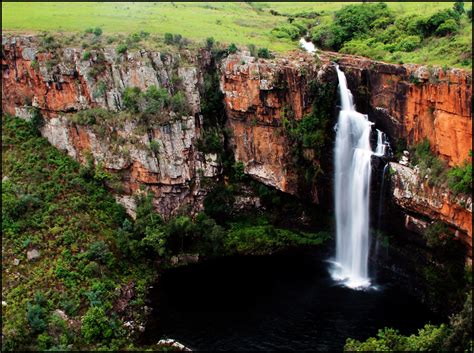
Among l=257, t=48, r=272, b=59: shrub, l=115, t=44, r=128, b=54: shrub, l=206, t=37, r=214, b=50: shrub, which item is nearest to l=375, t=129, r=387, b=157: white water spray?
l=257, t=48, r=272, b=59: shrub

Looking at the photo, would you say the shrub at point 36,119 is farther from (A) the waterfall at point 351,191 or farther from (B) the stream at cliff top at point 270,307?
(A) the waterfall at point 351,191

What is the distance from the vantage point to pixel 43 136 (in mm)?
42062

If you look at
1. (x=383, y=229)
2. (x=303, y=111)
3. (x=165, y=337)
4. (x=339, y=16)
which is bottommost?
(x=165, y=337)

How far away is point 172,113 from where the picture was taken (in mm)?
39562

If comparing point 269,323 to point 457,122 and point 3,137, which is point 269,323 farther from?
point 3,137

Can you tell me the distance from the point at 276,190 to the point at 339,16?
15.6 m

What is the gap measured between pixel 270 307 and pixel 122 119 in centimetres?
1658

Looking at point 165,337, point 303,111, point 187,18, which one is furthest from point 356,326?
point 187,18

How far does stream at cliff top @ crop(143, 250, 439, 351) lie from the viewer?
3114 cm

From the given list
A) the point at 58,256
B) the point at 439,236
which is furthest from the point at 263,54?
the point at 58,256

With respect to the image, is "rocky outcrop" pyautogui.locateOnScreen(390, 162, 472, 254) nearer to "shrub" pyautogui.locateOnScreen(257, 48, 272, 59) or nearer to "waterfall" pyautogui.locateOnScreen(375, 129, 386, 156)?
"waterfall" pyautogui.locateOnScreen(375, 129, 386, 156)

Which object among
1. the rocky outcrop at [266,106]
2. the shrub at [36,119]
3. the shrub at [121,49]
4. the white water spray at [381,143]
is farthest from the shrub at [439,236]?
the shrub at [36,119]

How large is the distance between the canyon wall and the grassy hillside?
2.52 m

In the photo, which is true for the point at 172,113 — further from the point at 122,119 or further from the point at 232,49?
the point at 232,49
